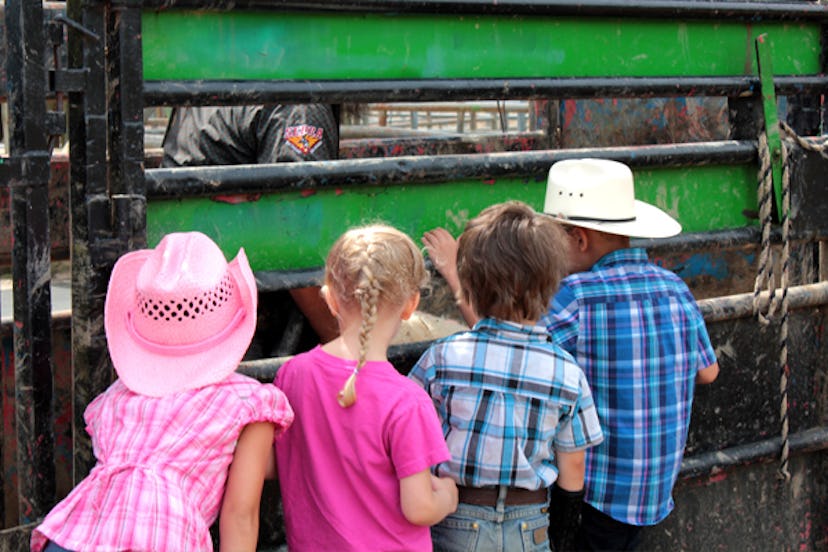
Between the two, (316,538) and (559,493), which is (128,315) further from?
(559,493)

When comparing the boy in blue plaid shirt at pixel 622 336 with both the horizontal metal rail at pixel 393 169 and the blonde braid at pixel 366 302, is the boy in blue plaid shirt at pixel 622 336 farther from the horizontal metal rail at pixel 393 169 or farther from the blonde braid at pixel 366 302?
the blonde braid at pixel 366 302

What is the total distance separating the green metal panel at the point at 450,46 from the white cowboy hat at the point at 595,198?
34cm

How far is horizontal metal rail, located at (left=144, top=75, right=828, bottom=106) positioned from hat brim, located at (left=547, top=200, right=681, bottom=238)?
0.34m

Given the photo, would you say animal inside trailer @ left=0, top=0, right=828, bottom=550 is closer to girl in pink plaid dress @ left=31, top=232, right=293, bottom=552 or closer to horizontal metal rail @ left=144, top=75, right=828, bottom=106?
horizontal metal rail @ left=144, top=75, right=828, bottom=106

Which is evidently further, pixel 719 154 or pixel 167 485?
pixel 719 154

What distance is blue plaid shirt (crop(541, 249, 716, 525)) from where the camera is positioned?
2.59 m

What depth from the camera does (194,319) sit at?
6.91 ft

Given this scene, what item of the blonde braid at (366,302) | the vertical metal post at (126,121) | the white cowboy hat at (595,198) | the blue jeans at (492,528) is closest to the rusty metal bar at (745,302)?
the white cowboy hat at (595,198)

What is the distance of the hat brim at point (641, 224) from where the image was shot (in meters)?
2.58

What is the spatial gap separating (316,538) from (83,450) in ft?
1.76

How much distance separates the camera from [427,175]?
2652mm

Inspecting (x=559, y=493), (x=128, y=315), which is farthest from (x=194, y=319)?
(x=559, y=493)

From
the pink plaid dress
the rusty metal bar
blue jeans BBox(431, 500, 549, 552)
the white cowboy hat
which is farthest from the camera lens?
the rusty metal bar

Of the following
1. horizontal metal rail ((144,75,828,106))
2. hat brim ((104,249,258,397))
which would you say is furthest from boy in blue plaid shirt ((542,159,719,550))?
hat brim ((104,249,258,397))
